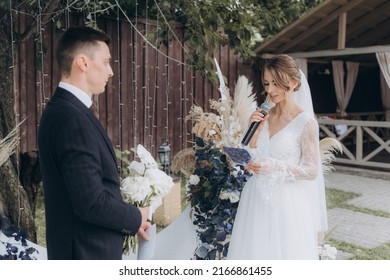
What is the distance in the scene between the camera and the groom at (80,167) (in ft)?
6.03

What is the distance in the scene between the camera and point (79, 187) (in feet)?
5.98

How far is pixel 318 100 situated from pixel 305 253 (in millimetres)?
10753

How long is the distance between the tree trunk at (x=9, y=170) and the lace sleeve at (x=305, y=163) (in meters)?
2.07

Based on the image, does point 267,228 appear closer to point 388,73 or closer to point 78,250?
point 78,250

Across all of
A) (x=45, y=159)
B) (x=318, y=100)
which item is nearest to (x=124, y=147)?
(x=45, y=159)

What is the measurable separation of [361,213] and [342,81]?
617cm

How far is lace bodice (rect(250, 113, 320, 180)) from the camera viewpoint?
2.73 metres

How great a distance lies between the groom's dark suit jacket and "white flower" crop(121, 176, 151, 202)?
432 mm

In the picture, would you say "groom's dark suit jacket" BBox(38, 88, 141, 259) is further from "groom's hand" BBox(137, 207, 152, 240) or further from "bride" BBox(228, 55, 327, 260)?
"bride" BBox(228, 55, 327, 260)

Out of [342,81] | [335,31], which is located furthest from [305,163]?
[342,81]

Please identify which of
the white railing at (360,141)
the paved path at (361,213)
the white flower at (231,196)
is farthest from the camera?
the white railing at (360,141)

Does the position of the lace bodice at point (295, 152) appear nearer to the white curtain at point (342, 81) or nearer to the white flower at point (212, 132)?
the white flower at point (212, 132)

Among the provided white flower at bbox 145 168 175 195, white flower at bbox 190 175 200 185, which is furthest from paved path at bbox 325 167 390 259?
white flower at bbox 145 168 175 195

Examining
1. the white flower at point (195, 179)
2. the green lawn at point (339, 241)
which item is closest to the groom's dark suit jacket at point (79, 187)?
the white flower at point (195, 179)
